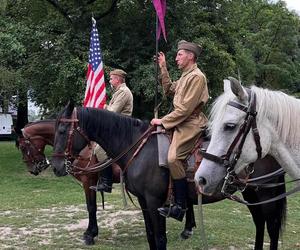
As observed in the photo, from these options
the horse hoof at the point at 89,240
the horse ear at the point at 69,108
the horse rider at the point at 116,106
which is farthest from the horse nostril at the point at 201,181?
the horse hoof at the point at 89,240

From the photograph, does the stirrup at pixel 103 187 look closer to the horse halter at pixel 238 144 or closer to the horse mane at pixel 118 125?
the horse mane at pixel 118 125

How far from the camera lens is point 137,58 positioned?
16.2m

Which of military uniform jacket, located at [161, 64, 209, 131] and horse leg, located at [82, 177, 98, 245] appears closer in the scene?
military uniform jacket, located at [161, 64, 209, 131]

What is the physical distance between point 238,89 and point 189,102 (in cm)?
165

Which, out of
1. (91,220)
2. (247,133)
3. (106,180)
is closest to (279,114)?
(247,133)

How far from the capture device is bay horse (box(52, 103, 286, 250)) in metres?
5.59

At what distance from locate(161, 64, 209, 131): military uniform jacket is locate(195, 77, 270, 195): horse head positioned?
153 centimetres

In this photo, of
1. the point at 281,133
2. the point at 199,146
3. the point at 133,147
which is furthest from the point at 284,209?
the point at 281,133

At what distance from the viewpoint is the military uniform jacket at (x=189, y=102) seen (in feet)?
17.2

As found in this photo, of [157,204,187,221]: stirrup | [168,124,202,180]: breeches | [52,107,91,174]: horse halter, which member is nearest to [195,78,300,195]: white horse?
[168,124,202,180]: breeches

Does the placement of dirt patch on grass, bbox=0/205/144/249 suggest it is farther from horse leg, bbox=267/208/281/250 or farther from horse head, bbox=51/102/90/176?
horse leg, bbox=267/208/281/250

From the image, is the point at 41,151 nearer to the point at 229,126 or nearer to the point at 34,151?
the point at 34,151

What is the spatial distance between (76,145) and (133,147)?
89 centimetres

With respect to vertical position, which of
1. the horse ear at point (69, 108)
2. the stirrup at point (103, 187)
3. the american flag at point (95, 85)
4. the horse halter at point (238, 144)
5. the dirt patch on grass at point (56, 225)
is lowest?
the dirt patch on grass at point (56, 225)
